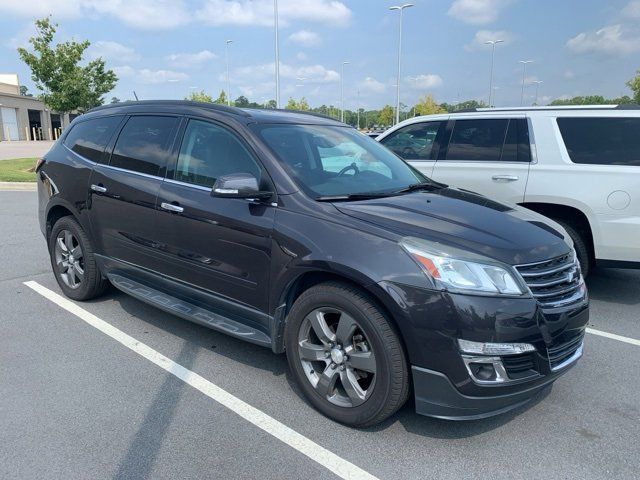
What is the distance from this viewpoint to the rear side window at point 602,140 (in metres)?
5.05

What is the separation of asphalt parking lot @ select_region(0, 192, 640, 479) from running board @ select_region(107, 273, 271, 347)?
1.19ft

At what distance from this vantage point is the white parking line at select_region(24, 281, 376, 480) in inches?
105

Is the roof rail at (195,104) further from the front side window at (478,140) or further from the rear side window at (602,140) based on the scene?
the rear side window at (602,140)

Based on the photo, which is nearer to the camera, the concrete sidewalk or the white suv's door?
the white suv's door

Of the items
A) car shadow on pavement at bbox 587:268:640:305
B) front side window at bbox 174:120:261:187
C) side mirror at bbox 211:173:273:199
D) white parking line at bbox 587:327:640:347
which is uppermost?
front side window at bbox 174:120:261:187

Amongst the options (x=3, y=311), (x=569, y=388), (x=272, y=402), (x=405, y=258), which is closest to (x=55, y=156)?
(x=3, y=311)

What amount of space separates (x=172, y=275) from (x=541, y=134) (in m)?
4.16

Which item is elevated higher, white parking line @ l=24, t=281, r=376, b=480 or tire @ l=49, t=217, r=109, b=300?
tire @ l=49, t=217, r=109, b=300

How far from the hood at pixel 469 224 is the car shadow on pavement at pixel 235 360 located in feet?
2.83

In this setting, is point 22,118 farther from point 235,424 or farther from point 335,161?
point 235,424

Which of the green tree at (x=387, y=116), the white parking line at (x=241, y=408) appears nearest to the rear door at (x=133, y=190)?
the white parking line at (x=241, y=408)

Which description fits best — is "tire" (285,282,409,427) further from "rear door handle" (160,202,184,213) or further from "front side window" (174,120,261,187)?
"rear door handle" (160,202,184,213)

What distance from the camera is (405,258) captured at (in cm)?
270

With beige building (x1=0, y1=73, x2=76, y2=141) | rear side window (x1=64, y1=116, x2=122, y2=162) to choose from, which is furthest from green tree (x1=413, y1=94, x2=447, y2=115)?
rear side window (x1=64, y1=116, x2=122, y2=162)
